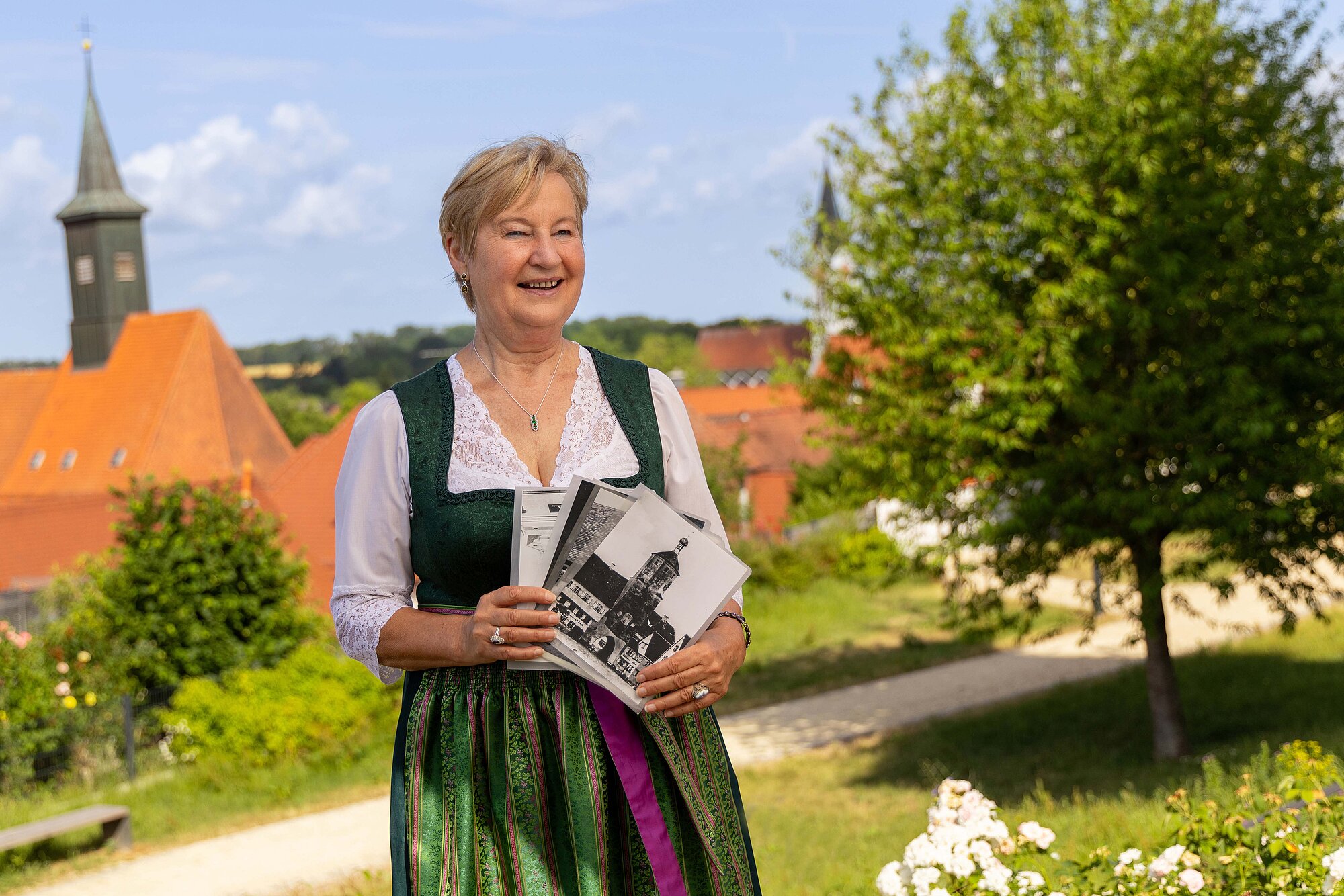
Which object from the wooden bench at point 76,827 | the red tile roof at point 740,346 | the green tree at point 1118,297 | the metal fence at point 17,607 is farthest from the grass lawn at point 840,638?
the red tile roof at point 740,346

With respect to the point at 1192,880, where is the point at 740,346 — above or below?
above

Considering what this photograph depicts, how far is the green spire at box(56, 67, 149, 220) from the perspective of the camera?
1964 inches

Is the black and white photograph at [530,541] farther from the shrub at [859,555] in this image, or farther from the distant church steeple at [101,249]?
the distant church steeple at [101,249]

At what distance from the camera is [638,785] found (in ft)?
8.03

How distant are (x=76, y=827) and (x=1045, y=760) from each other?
889cm

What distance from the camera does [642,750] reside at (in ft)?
8.11

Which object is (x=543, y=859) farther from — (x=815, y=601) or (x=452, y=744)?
Result: (x=815, y=601)

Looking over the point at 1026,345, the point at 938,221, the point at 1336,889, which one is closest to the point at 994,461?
the point at 1026,345

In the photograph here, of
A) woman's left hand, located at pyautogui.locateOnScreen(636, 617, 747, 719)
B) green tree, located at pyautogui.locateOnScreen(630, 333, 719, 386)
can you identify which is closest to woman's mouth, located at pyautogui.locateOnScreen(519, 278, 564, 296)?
woman's left hand, located at pyautogui.locateOnScreen(636, 617, 747, 719)

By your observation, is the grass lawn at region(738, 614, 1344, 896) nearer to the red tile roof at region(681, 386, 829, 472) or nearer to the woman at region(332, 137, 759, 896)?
the woman at region(332, 137, 759, 896)

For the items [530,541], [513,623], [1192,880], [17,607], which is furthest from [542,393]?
[17,607]

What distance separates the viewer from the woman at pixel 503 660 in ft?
7.84

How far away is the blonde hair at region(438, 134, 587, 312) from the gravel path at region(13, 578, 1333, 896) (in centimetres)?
753

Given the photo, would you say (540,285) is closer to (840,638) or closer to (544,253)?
(544,253)
